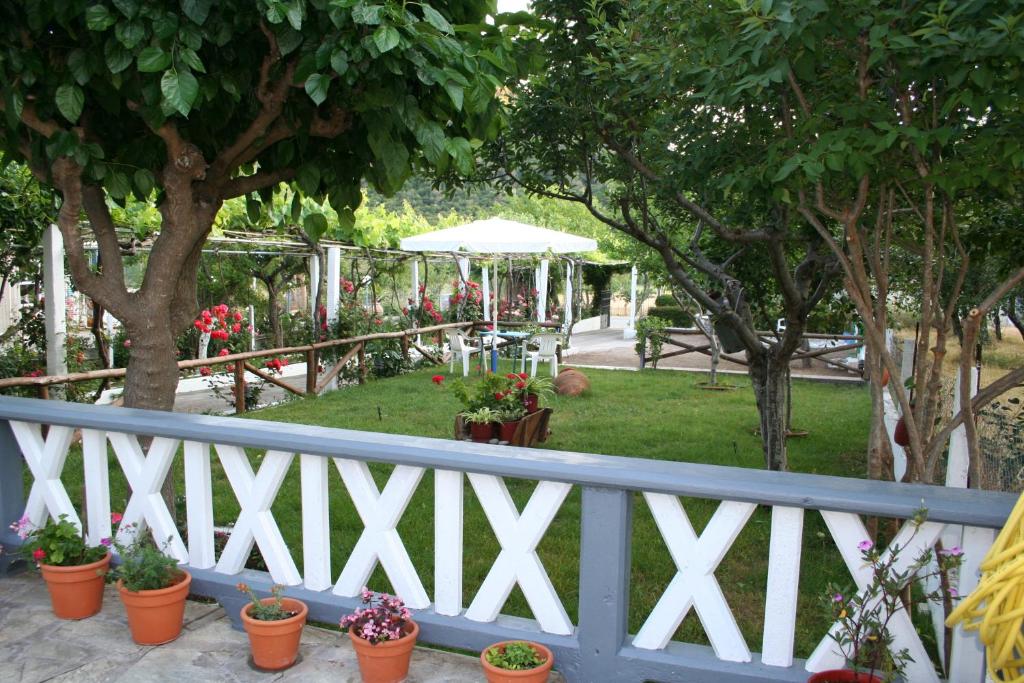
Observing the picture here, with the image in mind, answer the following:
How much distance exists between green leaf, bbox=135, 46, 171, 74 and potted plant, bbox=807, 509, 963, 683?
8.04 ft

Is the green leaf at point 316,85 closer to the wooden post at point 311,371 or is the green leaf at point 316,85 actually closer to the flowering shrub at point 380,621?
the flowering shrub at point 380,621

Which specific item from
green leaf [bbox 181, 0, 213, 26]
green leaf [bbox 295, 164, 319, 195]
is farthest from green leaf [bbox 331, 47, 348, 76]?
green leaf [bbox 295, 164, 319, 195]

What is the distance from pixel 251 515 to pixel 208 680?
1.78 ft

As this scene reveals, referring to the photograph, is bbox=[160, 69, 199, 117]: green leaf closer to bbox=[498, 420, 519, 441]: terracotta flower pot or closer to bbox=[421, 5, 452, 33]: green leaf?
bbox=[421, 5, 452, 33]: green leaf

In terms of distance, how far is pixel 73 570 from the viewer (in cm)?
280

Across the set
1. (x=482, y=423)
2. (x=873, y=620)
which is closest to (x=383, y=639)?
(x=873, y=620)

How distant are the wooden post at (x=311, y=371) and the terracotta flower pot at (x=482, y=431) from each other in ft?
13.9

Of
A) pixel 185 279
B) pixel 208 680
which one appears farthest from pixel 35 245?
pixel 208 680

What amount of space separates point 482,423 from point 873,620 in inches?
184

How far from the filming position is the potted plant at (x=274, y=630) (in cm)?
246

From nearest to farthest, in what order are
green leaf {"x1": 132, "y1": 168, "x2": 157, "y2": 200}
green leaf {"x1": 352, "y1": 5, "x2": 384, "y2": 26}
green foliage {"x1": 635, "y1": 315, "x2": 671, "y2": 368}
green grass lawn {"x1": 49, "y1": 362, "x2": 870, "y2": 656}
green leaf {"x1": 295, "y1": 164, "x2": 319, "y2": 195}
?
green leaf {"x1": 352, "y1": 5, "x2": 384, "y2": 26}, green leaf {"x1": 132, "y1": 168, "x2": 157, "y2": 200}, green leaf {"x1": 295, "y1": 164, "x2": 319, "y2": 195}, green grass lawn {"x1": 49, "y1": 362, "x2": 870, "y2": 656}, green foliage {"x1": 635, "y1": 315, "x2": 671, "y2": 368}

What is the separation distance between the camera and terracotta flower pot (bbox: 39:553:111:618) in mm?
2801

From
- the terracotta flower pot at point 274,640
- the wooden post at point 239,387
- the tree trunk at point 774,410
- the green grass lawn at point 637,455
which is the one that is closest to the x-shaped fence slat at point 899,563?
the green grass lawn at point 637,455

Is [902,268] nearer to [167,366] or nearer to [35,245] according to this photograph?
[167,366]
